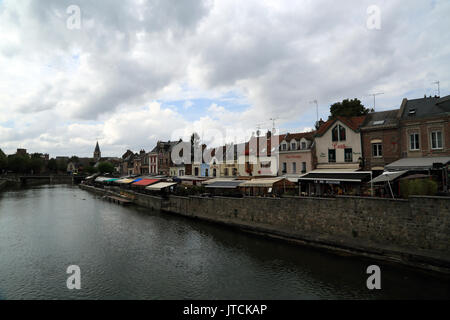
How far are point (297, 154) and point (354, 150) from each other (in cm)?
701

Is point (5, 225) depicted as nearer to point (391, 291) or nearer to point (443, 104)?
point (391, 291)

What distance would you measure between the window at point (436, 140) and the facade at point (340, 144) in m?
6.21

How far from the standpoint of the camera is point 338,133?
30453 mm

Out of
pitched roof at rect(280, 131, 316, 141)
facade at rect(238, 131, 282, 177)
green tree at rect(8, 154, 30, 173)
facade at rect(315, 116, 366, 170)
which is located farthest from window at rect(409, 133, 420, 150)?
Answer: green tree at rect(8, 154, 30, 173)

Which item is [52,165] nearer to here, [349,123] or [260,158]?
[260,158]

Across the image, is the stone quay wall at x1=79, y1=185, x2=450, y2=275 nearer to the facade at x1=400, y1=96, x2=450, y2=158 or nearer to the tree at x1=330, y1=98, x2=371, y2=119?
the facade at x1=400, y1=96, x2=450, y2=158

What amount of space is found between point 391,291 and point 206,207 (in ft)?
65.2

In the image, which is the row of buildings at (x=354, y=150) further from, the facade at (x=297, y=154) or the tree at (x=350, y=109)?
the tree at (x=350, y=109)

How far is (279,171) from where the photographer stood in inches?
1401

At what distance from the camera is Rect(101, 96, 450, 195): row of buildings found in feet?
74.8

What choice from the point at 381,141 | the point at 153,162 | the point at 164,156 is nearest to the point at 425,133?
the point at 381,141

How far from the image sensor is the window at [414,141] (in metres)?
24.0

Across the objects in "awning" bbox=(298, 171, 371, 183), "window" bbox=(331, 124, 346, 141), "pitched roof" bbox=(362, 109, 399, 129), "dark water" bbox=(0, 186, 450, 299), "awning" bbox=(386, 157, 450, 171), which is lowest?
"dark water" bbox=(0, 186, 450, 299)

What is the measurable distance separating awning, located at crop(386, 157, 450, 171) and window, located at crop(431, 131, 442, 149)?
127 cm
